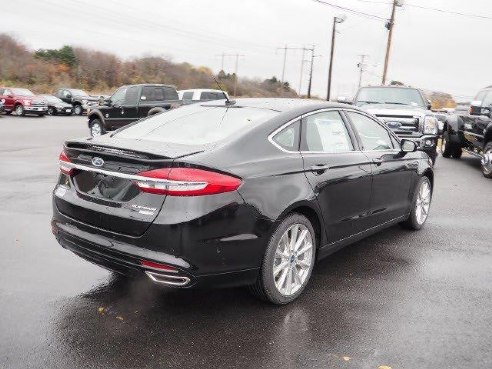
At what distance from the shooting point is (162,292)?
409 centimetres

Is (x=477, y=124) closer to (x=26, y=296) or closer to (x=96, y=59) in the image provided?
(x=26, y=296)

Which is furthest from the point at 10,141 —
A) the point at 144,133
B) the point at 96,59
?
the point at 96,59

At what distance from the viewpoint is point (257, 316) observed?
371 centimetres

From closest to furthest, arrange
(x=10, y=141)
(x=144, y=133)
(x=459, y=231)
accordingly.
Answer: (x=144, y=133) < (x=459, y=231) < (x=10, y=141)

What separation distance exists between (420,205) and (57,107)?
1177 inches

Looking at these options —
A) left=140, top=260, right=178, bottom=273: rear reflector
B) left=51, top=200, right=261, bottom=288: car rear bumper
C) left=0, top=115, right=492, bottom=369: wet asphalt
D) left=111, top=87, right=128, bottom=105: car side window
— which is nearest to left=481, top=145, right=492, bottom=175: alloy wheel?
left=0, top=115, right=492, bottom=369: wet asphalt

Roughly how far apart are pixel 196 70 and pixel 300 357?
72.1 metres

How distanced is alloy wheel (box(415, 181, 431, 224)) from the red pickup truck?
26.4 metres

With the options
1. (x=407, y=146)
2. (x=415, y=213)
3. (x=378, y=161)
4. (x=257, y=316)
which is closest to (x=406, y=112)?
(x=415, y=213)

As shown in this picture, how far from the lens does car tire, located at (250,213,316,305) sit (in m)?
3.67

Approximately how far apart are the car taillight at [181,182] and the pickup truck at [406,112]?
7553mm

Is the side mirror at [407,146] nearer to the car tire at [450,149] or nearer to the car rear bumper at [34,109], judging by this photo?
the car tire at [450,149]

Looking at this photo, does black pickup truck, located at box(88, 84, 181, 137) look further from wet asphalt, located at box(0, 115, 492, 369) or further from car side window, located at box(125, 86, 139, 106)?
wet asphalt, located at box(0, 115, 492, 369)

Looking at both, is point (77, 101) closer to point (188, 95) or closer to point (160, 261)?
point (188, 95)
